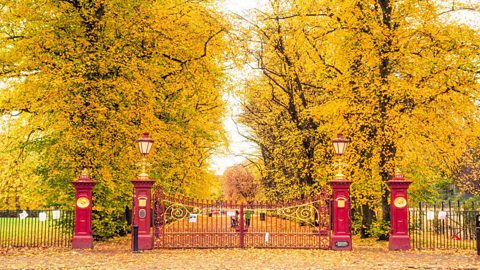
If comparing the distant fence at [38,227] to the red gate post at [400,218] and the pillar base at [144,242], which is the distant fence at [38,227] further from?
the red gate post at [400,218]

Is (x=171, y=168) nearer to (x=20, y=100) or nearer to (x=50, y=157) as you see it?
(x=50, y=157)

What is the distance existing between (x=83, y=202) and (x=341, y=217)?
812 centimetres

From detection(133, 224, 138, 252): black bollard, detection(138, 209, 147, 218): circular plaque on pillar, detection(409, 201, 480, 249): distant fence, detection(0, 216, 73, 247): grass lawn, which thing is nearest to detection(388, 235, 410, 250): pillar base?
detection(409, 201, 480, 249): distant fence

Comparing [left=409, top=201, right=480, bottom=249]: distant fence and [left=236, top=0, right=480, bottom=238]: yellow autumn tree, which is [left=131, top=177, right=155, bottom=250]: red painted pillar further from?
[left=409, top=201, right=480, bottom=249]: distant fence

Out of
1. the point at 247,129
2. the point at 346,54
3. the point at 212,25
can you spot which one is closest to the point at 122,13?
the point at 212,25

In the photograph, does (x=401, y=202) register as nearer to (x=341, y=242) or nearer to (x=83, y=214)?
(x=341, y=242)

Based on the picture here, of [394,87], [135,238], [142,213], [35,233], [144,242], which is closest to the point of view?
[135,238]

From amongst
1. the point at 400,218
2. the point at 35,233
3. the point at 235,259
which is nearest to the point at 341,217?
the point at 400,218

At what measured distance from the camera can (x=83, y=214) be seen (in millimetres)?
16625

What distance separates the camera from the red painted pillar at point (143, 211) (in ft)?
53.0

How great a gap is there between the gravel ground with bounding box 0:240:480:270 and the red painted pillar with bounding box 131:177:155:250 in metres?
0.51

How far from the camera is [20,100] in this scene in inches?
719

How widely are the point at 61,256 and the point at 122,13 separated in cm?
910

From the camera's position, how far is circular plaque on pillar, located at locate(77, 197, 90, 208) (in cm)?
1667
